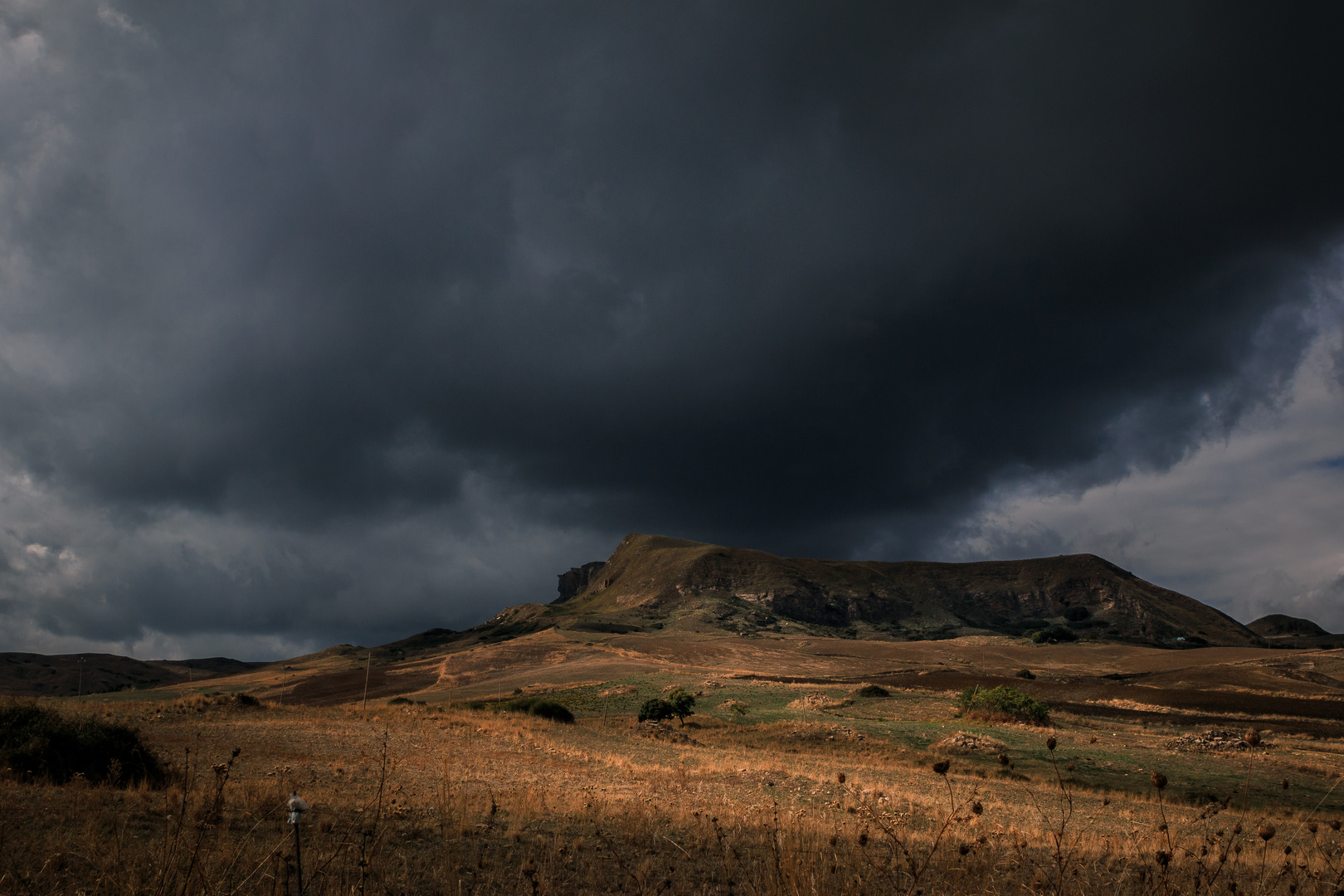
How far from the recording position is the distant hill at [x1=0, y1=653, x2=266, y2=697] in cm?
13962

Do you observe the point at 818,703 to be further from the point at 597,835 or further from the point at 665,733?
the point at 597,835

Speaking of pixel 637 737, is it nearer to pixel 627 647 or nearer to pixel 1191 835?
pixel 1191 835

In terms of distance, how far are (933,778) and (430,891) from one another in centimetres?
2204

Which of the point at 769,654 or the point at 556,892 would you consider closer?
the point at 556,892

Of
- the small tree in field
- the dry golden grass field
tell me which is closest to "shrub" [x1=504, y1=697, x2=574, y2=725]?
the dry golden grass field

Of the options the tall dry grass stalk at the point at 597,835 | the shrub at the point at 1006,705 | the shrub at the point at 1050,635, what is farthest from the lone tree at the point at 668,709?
the shrub at the point at 1050,635

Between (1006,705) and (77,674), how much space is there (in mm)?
204672

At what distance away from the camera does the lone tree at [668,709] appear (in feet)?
149

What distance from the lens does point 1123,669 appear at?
316 ft

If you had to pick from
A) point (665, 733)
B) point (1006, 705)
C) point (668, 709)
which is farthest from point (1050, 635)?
point (665, 733)

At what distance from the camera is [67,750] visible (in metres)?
14.7

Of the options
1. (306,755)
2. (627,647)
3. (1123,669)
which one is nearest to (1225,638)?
(1123,669)

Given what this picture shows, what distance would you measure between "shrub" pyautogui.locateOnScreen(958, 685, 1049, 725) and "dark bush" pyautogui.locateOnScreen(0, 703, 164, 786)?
1806 inches

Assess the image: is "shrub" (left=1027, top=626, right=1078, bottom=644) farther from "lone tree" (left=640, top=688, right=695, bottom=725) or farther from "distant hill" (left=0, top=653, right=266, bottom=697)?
"distant hill" (left=0, top=653, right=266, bottom=697)
